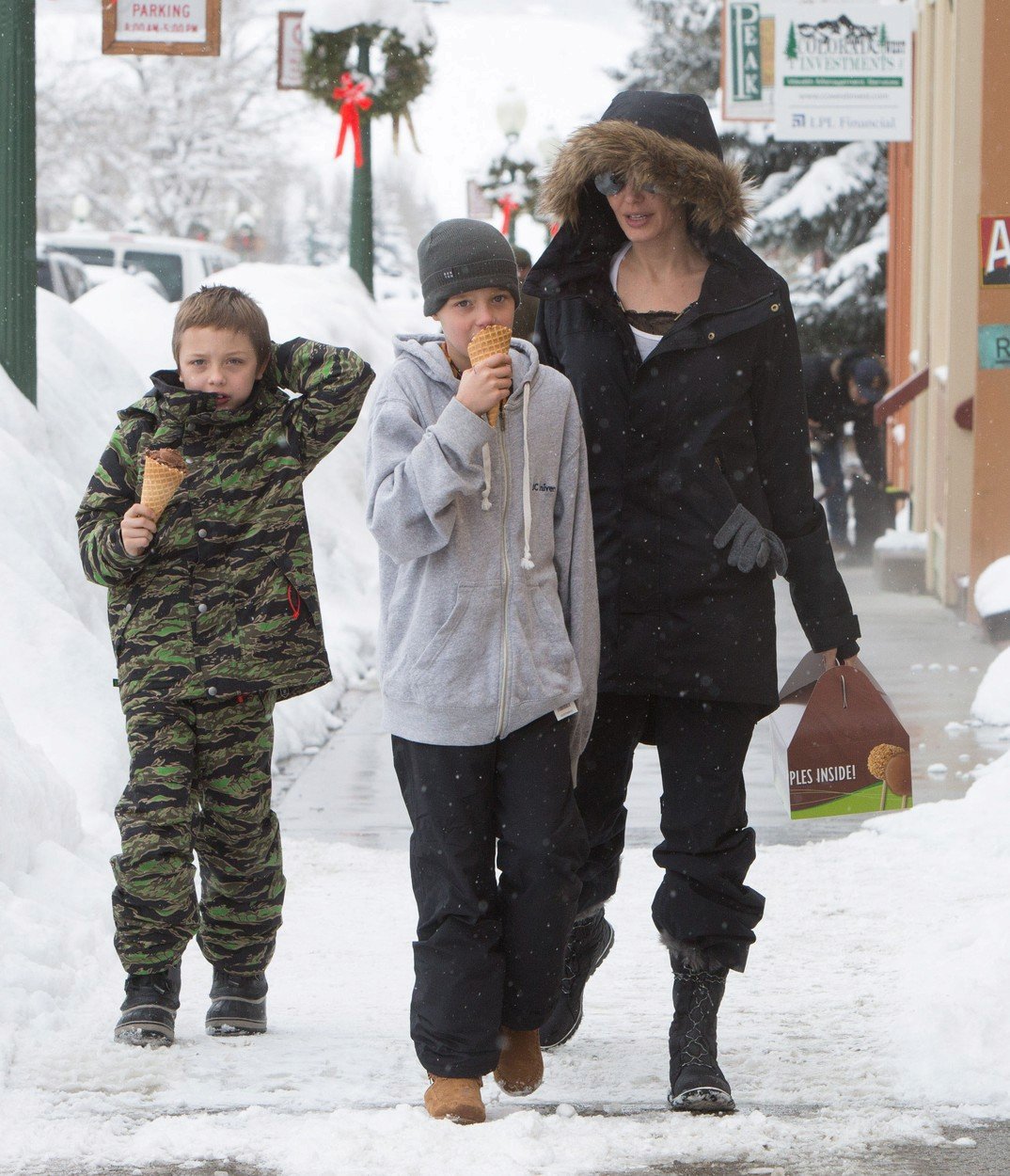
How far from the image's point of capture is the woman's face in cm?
362

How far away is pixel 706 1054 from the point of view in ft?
11.5

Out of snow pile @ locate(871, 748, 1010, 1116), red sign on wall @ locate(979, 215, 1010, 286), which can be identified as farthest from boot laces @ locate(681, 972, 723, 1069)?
red sign on wall @ locate(979, 215, 1010, 286)

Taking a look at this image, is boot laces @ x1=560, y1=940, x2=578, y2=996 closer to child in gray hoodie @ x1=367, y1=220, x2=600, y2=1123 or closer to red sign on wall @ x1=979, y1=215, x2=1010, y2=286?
child in gray hoodie @ x1=367, y1=220, x2=600, y2=1123

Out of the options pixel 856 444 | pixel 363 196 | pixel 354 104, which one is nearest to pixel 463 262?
pixel 856 444

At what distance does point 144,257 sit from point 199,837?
767 inches

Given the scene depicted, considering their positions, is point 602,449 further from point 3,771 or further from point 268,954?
point 3,771

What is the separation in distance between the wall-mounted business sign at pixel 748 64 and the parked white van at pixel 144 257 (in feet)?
29.7

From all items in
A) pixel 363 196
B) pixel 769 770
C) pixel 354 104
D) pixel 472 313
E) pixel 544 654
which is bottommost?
pixel 769 770

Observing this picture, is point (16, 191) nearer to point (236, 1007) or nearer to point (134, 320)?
point (134, 320)

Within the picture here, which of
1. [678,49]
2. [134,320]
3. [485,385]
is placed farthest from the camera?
[678,49]

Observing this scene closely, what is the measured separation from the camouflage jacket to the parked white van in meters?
18.5

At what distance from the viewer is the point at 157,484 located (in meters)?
3.80

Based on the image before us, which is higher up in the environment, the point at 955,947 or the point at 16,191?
the point at 16,191

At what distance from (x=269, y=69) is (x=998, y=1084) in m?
49.9
